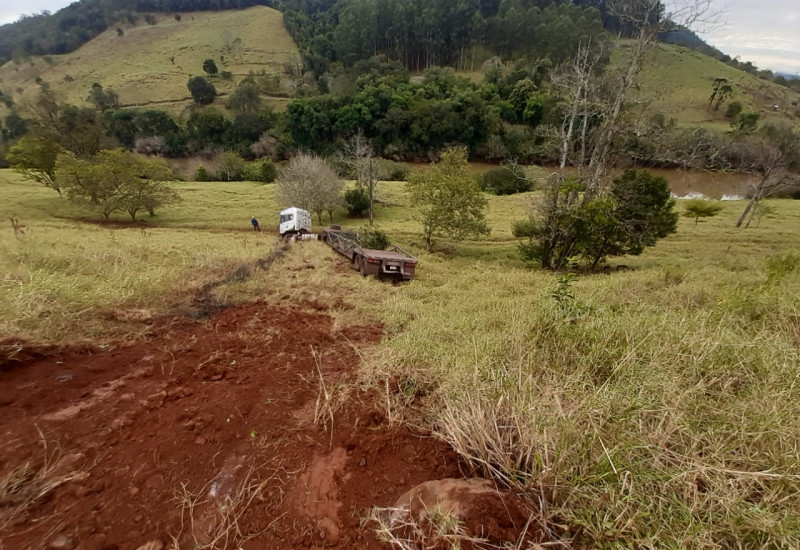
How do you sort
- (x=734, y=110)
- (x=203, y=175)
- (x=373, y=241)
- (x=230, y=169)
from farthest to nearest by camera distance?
(x=734, y=110), (x=203, y=175), (x=230, y=169), (x=373, y=241)

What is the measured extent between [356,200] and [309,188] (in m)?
5.07

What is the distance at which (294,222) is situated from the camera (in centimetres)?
1997

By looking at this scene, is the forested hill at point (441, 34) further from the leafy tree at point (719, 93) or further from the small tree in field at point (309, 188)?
the small tree in field at point (309, 188)

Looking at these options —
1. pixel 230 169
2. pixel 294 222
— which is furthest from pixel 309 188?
pixel 230 169

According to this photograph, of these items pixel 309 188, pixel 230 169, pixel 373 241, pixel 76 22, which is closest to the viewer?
pixel 373 241

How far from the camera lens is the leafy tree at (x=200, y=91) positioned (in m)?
69.6

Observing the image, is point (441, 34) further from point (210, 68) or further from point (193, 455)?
point (193, 455)

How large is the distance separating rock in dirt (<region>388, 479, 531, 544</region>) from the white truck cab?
18.8 metres

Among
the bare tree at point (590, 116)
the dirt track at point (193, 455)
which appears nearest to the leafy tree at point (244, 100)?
the bare tree at point (590, 116)

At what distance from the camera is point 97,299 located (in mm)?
5578

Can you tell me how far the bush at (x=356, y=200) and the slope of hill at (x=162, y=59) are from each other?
60763 mm

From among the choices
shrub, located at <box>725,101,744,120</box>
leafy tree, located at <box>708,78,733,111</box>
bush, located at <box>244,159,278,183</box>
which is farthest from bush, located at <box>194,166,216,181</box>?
leafy tree, located at <box>708,78,733,111</box>

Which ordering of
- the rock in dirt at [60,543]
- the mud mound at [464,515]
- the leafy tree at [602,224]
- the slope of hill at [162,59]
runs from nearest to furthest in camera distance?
the mud mound at [464,515]
the rock in dirt at [60,543]
the leafy tree at [602,224]
the slope of hill at [162,59]

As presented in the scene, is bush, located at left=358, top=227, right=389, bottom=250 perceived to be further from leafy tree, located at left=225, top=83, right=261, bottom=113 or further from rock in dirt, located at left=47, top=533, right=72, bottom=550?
leafy tree, located at left=225, top=83, right=261, bottom=113
